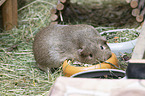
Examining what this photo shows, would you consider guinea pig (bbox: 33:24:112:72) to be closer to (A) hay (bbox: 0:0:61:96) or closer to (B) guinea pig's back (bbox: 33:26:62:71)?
(B) guinea pig's back (bbox: 33:26:62:71)

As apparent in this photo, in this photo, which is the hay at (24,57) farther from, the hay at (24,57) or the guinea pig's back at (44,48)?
the guinea pig's back at (44,48)

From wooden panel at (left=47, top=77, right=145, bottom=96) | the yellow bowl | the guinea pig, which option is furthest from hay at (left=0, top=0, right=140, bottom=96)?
wooden panel at (left=47, top=77, right=145, bottom=96)

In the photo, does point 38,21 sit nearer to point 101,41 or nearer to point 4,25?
point 4,25

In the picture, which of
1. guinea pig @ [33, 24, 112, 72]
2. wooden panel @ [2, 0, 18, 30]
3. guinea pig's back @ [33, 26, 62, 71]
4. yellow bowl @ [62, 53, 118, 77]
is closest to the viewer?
yellow bowl @ [62, 53, 118, 77]

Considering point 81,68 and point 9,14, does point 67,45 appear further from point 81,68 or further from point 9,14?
point 9,14

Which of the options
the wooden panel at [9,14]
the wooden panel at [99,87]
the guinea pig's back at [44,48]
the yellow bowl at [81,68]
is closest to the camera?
the wooden panel at [99,87]

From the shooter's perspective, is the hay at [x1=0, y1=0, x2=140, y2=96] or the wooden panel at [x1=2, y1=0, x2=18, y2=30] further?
the wooden panel at [x1=2, y1=0, x2=18, y2=30]

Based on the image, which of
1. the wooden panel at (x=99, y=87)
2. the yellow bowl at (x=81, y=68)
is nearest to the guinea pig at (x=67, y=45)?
the yellow bowl at (x=81, y=68)
